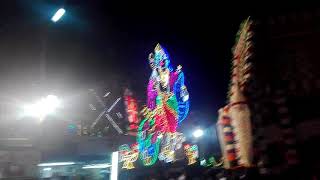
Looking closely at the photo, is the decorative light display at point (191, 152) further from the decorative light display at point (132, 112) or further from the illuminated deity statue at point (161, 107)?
the decorative light display at point (132, 112)

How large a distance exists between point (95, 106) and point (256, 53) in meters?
22.2

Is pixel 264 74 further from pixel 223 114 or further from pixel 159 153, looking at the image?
pixel 159 153

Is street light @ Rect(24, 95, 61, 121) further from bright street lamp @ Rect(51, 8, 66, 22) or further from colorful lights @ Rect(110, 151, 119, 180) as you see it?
colorful lights @ Rect(110, 151, 119, 180)

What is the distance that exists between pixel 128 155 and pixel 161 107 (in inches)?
173

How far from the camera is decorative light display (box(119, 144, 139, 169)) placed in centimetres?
2380

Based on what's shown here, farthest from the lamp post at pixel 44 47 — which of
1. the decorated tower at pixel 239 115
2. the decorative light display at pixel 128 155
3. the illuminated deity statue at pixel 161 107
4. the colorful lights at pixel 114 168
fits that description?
the decorated tower at pixel 239 115

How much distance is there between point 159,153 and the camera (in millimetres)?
22234

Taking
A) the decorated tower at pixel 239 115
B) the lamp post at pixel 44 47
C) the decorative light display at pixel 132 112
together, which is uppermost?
the lamp post at pixel 44 47

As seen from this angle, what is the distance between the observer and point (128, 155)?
A: 2409 cm

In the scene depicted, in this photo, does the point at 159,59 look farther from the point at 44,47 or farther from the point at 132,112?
the point at 44,47

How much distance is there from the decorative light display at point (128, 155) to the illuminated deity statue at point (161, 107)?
0.60 meters

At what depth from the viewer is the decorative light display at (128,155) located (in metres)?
23.8

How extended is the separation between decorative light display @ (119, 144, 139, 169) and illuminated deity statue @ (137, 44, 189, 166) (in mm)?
597

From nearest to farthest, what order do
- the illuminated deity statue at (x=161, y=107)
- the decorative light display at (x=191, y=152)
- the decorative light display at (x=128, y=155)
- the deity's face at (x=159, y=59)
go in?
the decorative light display at (x=191, y=152) < the illuminated deity statue at (x=161, y=107) < the deity's face at (x=159, y=59) < the decorative light display at (x=128, y=155)
